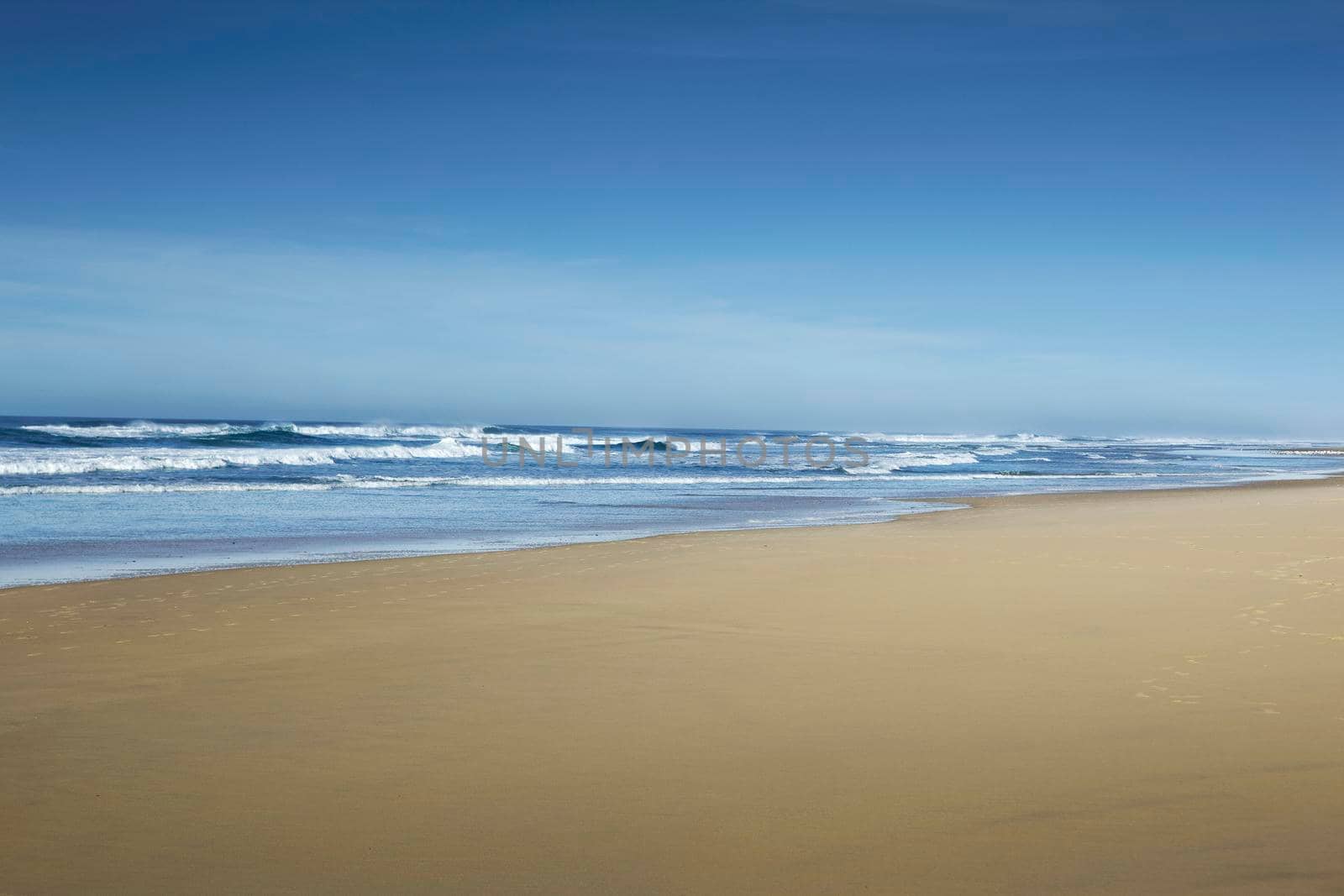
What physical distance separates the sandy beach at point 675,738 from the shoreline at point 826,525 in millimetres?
750

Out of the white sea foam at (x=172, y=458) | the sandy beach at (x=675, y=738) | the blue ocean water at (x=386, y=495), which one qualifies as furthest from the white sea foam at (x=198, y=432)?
the sandy beach at (x=675, y=738)

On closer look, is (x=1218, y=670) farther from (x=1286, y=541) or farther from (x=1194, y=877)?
(x=1286, y=541)

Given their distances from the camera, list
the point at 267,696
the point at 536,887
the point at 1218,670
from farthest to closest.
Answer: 1. the point at 1218,670
2. the point at 267,696
3. the point at 536,887

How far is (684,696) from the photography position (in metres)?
4.84

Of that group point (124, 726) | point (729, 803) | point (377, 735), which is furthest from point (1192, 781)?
point (124, 726)

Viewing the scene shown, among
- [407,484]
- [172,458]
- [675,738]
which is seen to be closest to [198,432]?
[172,458]

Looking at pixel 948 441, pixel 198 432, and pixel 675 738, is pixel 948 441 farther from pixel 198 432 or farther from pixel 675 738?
pixel 675 738

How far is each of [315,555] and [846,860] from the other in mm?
8396

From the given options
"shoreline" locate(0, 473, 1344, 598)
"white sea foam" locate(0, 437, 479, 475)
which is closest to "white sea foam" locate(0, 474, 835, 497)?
"white sea foam" locate(0, 437, 479, 475)

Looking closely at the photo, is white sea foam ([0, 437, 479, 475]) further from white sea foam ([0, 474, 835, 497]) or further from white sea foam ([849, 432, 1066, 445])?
white sea foam ([849, 432, 1066, 445])

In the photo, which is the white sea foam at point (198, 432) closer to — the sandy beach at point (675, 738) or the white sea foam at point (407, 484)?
the white sea foam at point (407, 484)

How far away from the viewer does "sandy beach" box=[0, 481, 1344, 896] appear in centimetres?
304

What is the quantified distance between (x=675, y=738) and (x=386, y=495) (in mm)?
16137

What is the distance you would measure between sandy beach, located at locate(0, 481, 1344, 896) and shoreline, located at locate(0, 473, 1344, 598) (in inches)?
29.5
